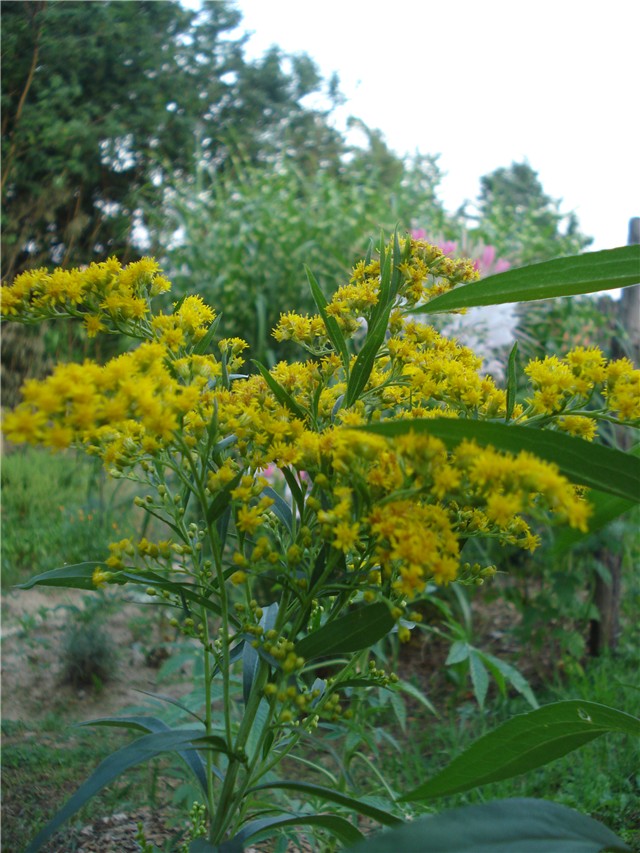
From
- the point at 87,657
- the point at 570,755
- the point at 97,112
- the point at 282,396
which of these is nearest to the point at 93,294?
the point at 282,396

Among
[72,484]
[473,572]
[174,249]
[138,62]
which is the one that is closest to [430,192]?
[174,249]

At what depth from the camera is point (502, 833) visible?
1.79 feet

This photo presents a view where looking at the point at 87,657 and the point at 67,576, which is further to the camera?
the point at 87,657

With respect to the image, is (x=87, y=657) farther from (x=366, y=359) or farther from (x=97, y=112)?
(x=97, y=112)

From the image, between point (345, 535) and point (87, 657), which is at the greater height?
point (345, 535)

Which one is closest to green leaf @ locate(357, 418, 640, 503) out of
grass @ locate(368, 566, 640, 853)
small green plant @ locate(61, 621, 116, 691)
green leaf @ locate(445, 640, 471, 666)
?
grass @ locate(368, 566, 640, 853)

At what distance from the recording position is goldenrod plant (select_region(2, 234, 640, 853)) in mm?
520

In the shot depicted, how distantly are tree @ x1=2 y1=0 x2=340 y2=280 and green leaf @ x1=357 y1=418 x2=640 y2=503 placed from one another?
314 cm

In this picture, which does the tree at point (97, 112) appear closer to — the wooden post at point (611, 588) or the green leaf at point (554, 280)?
the wooden post at point (611, 588)

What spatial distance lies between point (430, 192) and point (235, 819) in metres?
3.28

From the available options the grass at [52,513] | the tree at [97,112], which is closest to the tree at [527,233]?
the tree at [97,112]

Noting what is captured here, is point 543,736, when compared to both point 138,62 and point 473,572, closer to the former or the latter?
point 473,572

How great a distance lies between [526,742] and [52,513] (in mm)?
3037

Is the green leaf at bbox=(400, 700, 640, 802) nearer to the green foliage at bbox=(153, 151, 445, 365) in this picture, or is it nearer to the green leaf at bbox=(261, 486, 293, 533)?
the green leaf at bbox=(261, 486, 293, 533)
